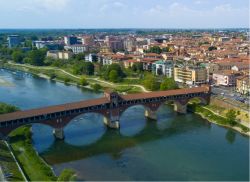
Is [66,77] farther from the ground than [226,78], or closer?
closer

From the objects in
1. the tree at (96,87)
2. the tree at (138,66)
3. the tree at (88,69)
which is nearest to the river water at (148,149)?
the tree at (96,87)

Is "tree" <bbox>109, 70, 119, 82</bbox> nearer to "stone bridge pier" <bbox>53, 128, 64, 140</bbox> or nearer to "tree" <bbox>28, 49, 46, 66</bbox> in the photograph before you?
"stone bridge pier" <bbox>53, 128, 64, 140</bbox>

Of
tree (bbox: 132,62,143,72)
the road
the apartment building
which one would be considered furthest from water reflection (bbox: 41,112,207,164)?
tree (bbox: 132,62,143,72)

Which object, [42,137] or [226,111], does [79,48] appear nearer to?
[226,111]

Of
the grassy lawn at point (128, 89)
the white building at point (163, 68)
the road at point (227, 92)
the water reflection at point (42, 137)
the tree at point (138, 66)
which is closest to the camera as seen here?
the water reflection at point (42, 137)

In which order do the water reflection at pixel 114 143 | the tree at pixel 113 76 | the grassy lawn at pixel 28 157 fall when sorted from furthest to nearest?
the tree at pixel 113 76
the water reflection at pixel 114 143
the grassy lawn at pixel 28 157

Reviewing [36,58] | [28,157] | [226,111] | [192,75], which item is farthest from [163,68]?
[28,157]

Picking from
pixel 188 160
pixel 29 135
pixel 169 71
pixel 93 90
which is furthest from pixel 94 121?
pixel 169 71

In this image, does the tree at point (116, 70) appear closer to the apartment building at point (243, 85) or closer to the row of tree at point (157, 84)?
the row of tree at point (157, 84)
